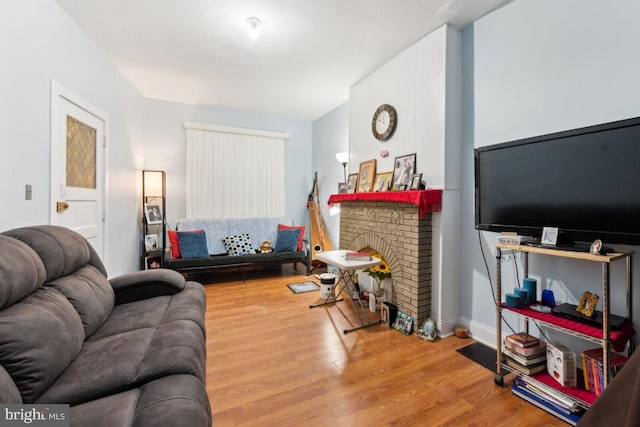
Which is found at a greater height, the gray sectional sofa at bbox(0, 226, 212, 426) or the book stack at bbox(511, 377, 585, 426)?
the gray sectional sofa at bbox(0, 226, 212, 426)

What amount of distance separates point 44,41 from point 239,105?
2.81m

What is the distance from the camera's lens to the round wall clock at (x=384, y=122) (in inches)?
119

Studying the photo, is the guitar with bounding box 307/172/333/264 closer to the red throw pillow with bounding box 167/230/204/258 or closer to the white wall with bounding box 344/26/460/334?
the red throw pillow with bounding box 167/230/204/258

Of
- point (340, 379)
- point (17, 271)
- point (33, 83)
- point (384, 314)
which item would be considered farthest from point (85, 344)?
point (384, 314)

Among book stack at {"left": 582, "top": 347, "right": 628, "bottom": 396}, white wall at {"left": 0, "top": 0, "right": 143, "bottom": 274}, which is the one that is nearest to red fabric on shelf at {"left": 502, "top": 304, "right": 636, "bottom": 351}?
book stack at {"left": 582, "top": 347, "right": 628, "bottom": 396}

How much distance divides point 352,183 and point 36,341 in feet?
10.3

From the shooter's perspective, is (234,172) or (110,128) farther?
(234,172)

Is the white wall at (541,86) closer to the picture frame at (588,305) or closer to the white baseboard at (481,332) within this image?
the white baseboard at (481,332)

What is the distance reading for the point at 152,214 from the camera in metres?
4.28

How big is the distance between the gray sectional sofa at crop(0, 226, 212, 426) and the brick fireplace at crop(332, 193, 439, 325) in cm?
182

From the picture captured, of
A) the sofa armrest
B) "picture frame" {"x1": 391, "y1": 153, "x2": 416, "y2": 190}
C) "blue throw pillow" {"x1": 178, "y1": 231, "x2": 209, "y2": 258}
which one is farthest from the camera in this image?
"blue throw pillow" {"x1": 178, "y1": 231, "x2": 209, "y2": 258}

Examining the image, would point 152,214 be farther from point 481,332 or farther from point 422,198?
point 481,332

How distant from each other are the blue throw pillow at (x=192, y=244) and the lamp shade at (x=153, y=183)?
95cm

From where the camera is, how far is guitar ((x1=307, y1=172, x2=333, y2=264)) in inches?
191
